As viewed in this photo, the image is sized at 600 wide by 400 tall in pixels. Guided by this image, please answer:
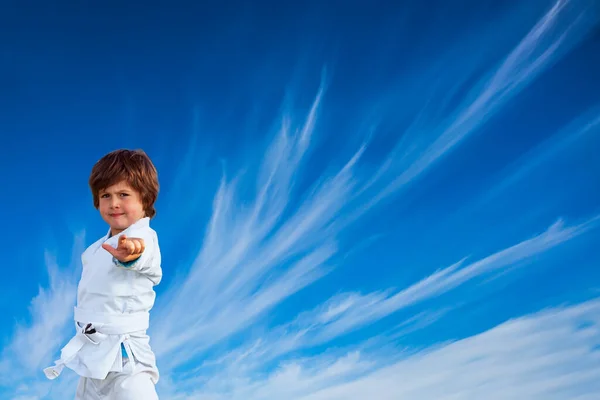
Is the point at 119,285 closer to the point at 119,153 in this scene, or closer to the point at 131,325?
the point at 131,325

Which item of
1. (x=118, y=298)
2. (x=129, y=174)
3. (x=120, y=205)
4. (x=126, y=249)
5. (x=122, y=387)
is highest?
(x=129, y=174)

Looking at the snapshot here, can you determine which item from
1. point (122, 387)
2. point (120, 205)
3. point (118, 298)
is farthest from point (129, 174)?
point (122, 387)

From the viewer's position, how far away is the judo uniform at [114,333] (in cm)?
442

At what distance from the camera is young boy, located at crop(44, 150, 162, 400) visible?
14.5ft

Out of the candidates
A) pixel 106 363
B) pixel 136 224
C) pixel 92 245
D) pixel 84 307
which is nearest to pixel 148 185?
pixel 136 224

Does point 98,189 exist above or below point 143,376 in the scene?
above

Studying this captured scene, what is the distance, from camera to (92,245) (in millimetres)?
4957

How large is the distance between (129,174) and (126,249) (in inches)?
29.0

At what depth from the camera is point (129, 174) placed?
469cm

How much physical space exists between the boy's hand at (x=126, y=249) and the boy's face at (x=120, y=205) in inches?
20.3

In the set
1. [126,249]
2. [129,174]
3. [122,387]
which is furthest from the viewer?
[129,174]

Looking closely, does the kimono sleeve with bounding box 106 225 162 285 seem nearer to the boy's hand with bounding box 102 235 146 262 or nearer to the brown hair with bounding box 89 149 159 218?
the boy's hand with bounding box 102 235 146 262

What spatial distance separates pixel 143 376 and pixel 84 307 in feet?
2.14

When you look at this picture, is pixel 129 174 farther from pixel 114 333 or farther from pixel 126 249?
pixel 114 333
